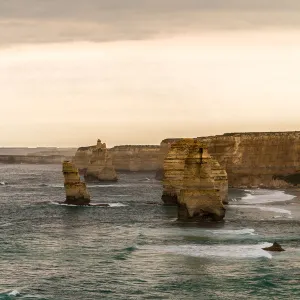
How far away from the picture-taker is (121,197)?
13588 centimetres

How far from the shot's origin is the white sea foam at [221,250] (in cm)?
6231

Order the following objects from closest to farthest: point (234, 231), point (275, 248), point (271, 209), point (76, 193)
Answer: point (275, 248) < point (234, 231) < point (271, 209) < point (76, 193)

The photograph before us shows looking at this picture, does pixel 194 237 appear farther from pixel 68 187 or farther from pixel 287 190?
pixel 287 190

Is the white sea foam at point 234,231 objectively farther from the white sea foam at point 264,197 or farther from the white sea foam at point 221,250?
the white sea foam at point 264,197

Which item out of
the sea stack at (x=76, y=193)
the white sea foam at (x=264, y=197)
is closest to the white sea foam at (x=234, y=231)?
the sea stack at (x=76, y=193)

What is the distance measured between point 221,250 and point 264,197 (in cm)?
6296

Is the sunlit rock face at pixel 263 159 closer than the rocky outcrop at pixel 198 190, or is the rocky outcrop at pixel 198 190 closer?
the rocky outcrop at pixel 198 190

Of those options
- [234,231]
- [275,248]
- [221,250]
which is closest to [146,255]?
[221,250]

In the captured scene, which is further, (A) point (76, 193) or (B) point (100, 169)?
(B) point (100, 169)

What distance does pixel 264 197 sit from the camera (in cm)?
12681

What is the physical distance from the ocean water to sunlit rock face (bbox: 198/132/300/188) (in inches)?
1988

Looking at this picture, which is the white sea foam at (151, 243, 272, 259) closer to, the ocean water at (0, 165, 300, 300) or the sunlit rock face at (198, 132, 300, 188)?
the ocean water at (0, 165, 300, 300)

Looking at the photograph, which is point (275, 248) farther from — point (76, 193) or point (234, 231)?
point (76, 193)

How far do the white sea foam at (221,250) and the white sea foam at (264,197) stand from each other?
160 feet
